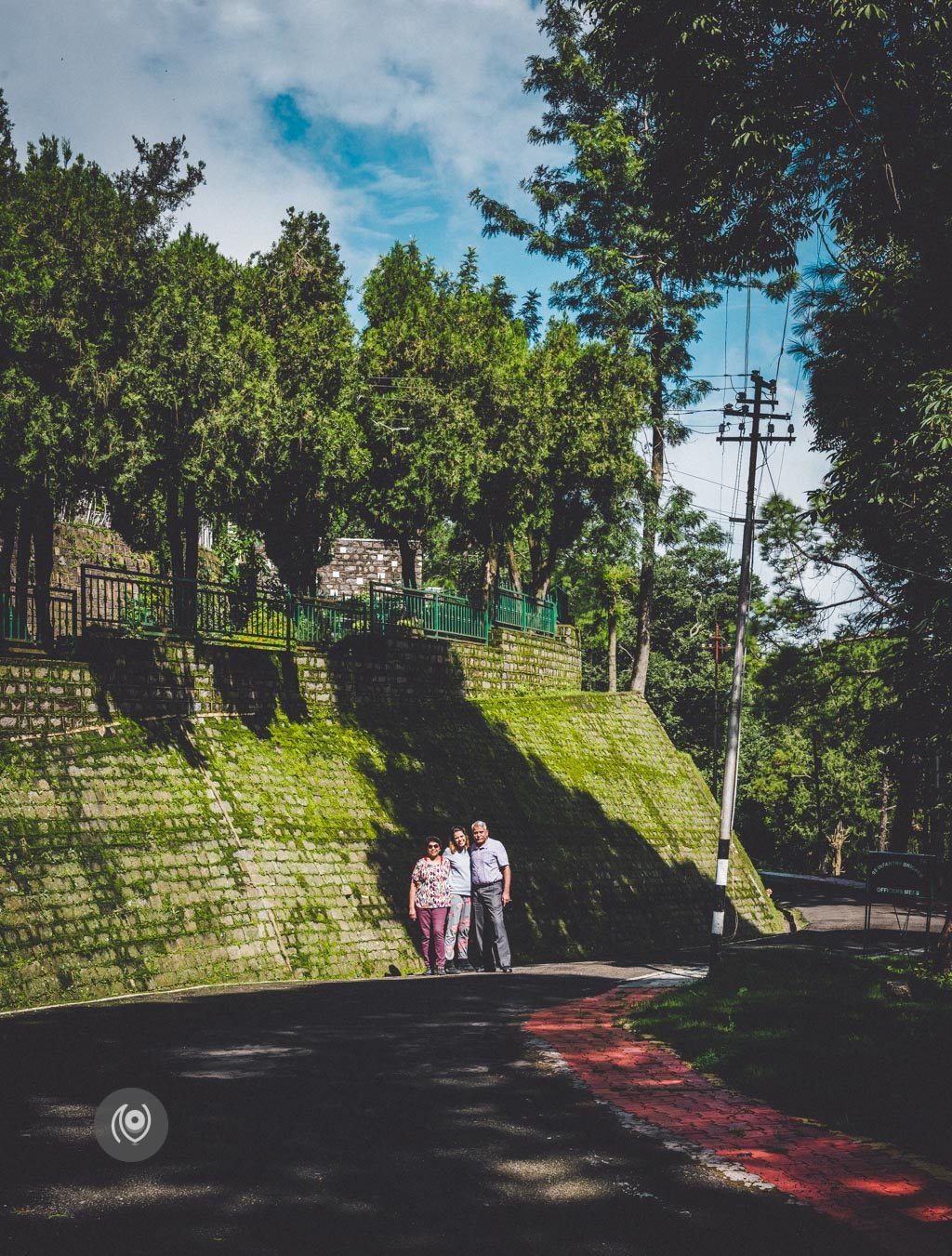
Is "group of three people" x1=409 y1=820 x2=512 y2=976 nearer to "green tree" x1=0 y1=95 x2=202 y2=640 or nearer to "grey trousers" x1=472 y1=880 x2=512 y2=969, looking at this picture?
"grey trousers" x1=472 y1=880 x2=512 y2=969

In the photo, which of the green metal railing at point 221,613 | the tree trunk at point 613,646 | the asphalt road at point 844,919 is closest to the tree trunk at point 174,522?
the green metal railing at point 221,613

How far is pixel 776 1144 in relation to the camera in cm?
586

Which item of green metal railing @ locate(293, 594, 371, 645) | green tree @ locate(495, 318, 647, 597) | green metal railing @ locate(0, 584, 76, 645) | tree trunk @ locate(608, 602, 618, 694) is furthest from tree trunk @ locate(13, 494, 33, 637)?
tree trunk @ locate(608, 602, 618, 694)

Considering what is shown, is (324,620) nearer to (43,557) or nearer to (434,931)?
(43,557)

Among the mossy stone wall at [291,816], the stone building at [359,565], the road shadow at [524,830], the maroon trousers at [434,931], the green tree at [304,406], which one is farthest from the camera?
the stone building at [359,565]

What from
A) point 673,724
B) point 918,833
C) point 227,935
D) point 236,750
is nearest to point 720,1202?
point 227,935

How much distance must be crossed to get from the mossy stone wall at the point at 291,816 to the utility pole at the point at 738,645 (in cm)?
300

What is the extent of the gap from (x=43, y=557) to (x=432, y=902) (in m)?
8.43

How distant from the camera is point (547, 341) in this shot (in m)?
30.4

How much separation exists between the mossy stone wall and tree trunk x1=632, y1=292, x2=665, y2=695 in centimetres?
928

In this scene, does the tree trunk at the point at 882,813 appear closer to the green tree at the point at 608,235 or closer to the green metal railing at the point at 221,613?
the green tree at the point at 608,235

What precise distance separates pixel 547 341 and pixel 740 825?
146 feet

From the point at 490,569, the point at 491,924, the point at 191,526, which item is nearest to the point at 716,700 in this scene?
the point at 490,569

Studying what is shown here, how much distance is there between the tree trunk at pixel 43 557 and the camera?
14479 mm
